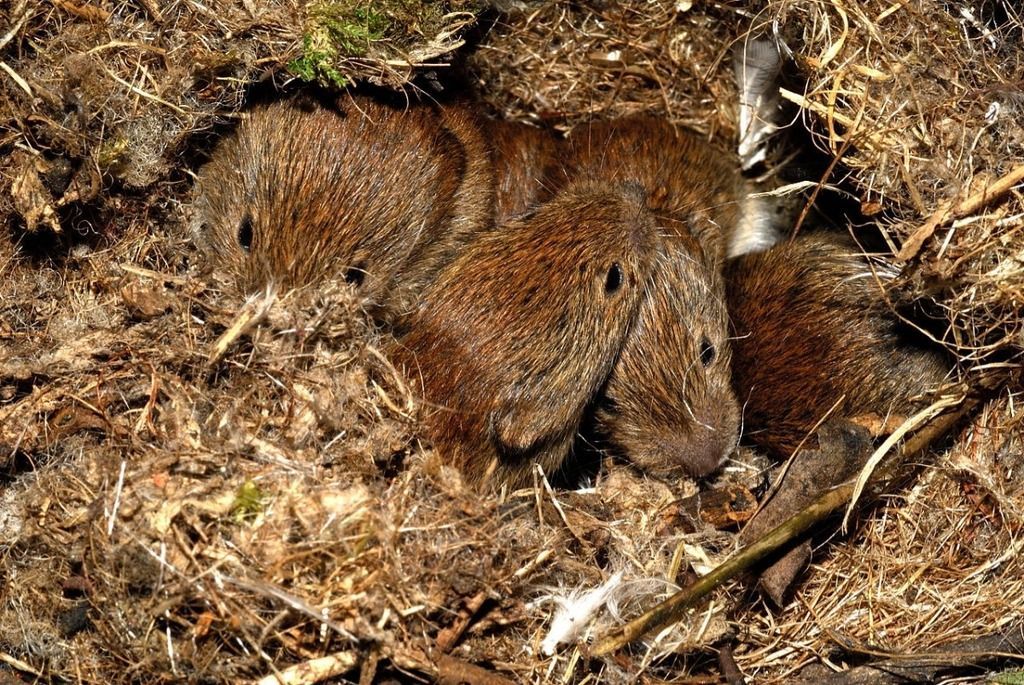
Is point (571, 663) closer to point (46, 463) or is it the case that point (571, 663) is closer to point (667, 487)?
point (667, 487)

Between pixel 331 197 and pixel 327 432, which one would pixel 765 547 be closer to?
pixel 327 432

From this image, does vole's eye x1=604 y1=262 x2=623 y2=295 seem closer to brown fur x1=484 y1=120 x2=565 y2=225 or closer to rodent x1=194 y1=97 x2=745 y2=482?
rodent x1=194 y1=97 x2=745 y2=482

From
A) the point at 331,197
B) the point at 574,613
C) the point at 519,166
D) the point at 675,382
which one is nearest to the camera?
the point at 574,613

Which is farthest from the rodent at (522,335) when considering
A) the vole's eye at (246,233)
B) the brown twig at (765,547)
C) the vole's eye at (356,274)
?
the brown twig at (765,547)

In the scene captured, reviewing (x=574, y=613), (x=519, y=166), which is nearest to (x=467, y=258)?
(x=519, y=166)

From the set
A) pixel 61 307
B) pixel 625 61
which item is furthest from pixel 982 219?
pixel 61 307
